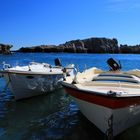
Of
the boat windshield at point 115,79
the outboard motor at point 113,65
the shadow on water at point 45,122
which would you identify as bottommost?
the shadow on water at point 45,122

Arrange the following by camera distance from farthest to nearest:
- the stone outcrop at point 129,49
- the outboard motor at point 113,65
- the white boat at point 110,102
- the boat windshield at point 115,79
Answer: the stone outcrop at point 129,49 < the outboard motor at point 113,65 < the boat windshield at point 115,79 < the white boat at point 110,102

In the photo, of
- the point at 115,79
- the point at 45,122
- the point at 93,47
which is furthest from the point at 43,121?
the point at 93,47

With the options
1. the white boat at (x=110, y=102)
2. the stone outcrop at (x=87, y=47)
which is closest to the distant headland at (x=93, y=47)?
the stone outcrop at (x=87, y=47)

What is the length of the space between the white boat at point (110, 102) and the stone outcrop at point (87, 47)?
142476 millimetres

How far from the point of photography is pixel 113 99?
9430mm

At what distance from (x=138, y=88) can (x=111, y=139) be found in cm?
223

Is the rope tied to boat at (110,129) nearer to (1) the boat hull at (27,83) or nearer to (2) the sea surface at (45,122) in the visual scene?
(2) the sea surface at (45,122)

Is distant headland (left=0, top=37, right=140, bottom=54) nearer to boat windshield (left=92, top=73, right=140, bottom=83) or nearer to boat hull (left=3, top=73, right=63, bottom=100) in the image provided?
boat hull (left=3, top=73, right=63, bottom=100)

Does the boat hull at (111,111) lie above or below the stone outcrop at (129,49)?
above

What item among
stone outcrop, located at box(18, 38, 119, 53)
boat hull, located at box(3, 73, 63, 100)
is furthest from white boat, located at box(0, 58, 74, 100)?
stone outcrop, located at box(18, 38, 119, 53)

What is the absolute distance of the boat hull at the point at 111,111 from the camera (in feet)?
31.8

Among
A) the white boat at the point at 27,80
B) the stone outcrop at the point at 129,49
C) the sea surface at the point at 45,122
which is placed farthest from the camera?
the stone outcrop at the point at 129,49

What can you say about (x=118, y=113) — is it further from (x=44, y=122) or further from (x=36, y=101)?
(x=36, y=101)

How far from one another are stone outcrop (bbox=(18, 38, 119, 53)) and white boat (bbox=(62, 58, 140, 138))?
14248 cm
